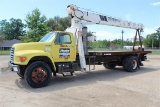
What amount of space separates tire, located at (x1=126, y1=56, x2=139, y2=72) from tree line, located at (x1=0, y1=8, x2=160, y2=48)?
2.58 metres

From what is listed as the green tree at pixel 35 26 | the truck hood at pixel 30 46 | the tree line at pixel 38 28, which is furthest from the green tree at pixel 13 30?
the truck hood at pixel 30 46

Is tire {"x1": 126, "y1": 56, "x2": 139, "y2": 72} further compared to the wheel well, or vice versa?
tire {"x1": 126, "y1": 56, "x2": 139, "y2": 72}

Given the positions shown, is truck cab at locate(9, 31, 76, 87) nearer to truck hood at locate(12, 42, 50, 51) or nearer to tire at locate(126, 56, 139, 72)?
truck hood at locate(12, 42, 50, 51)

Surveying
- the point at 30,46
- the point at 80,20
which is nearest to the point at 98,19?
the point at 80,20

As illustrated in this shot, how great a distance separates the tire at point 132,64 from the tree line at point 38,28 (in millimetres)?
2578

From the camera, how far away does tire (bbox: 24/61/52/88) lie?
9.01 metres

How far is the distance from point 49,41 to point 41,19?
34.5 meters

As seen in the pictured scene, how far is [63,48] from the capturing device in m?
10.2

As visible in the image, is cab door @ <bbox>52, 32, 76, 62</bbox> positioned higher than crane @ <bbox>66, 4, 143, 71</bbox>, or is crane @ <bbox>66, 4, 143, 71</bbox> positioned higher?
crane @ <bbox>66, 4, 143, 71</bbox>

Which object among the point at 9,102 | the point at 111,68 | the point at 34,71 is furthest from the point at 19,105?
the point at 111,68

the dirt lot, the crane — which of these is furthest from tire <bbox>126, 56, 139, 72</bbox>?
the dirt lot

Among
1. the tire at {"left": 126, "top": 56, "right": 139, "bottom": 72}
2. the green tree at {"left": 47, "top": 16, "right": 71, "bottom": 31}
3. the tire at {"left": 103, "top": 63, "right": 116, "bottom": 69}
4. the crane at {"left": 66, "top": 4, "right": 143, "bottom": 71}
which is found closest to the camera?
the crane at {"left": 66, "top": 4, "right": 143, "bottom": 71}

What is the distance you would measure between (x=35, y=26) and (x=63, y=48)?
33.2m

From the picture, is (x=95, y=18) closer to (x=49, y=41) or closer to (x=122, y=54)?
(x=122, y=54)
